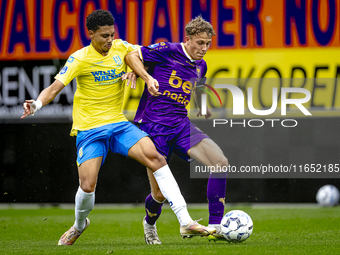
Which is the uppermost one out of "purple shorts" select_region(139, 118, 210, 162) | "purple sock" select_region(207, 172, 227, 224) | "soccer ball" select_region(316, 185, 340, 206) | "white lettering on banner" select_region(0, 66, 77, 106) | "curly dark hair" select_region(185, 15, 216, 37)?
"curly dark hair" select_region(185, 15, 216, 37)

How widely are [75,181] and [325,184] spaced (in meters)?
4.26

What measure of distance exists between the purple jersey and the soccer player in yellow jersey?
240 millimetres

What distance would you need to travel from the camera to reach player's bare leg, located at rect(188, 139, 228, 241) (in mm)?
4684

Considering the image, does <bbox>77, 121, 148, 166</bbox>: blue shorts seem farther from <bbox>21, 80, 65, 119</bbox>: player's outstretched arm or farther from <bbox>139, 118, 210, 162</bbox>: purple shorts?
<bbox>21, 80, 65, 119</bbox>: player's outstretched arm

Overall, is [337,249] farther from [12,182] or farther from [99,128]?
[12,182]

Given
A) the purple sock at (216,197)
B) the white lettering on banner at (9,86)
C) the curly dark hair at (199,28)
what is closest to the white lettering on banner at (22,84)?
the white lettering on banner at (9,86)

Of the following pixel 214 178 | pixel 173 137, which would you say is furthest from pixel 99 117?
pixel 214 178

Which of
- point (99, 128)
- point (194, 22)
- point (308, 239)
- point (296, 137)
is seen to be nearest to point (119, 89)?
point (99, 128)

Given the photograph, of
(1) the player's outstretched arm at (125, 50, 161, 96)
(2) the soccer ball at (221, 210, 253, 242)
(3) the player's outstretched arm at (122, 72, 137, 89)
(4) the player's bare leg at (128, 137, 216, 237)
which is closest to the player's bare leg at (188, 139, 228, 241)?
(2) the soccer ball at (221, 210, 253, 242)

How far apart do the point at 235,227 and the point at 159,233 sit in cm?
204

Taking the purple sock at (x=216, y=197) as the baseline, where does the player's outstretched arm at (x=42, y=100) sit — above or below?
above

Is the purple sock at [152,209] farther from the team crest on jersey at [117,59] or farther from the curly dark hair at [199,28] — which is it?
the curly dark hair at [199,28]

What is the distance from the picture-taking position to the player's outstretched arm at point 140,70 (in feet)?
15.0

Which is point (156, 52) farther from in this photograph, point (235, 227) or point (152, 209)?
point (235, 227)
